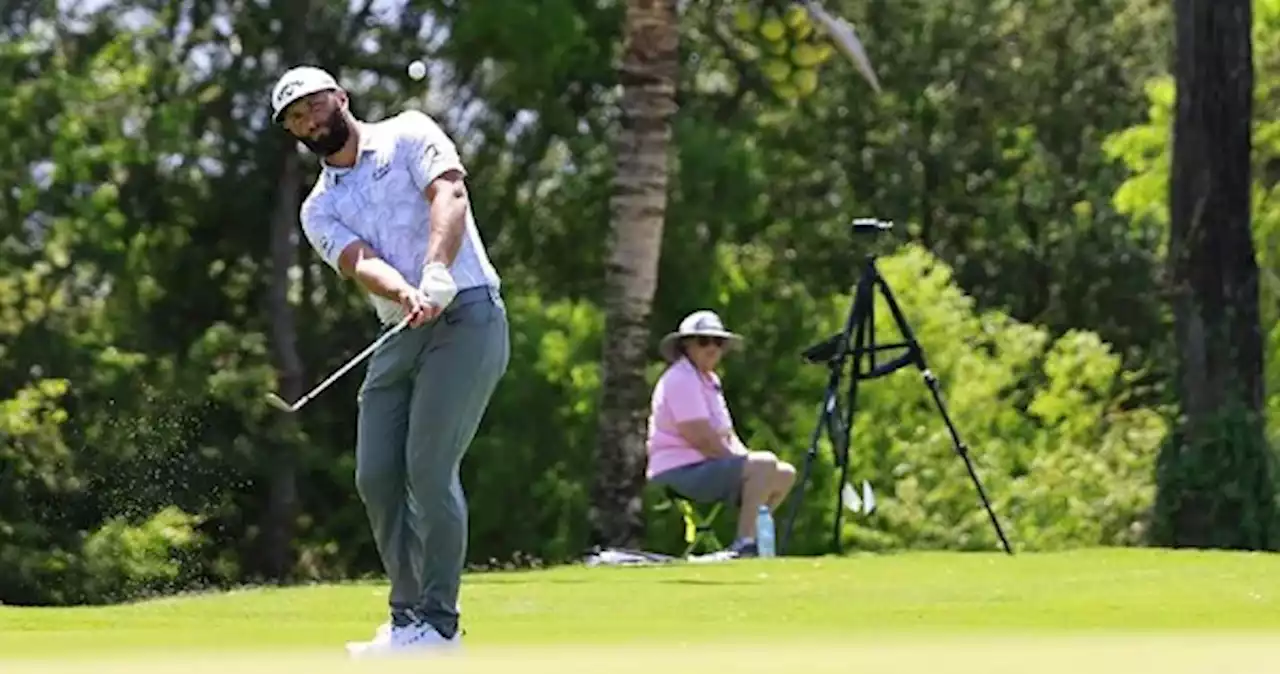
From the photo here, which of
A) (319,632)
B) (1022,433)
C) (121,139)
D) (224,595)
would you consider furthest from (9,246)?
(319,632)

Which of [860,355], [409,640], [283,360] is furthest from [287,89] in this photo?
[283,360]

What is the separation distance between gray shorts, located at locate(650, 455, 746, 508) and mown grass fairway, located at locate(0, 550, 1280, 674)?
102 cm

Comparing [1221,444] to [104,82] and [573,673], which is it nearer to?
[573,673]

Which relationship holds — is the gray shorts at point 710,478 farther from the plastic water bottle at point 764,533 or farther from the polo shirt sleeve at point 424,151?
the polo shirt sleeve at point 424,151

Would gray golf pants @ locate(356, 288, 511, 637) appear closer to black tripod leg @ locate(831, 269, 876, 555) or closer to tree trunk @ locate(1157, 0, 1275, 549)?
black tripod leg @ locate(831, 269, 876, 555)

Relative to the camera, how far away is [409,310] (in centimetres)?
742

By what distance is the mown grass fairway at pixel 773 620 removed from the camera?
19.3 feet

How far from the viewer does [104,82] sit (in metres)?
29.2

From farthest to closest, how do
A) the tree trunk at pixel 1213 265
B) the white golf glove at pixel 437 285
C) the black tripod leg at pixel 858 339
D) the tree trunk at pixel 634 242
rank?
the tree trunk at pixel 634 242
the tree trunk at pixel 1213 265
the black tripod leg at pixel 858 339
the white golf glove at pixel 437 285

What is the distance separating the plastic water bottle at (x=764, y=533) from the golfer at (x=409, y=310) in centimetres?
631

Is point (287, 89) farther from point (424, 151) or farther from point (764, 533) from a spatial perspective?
point (764, 533)

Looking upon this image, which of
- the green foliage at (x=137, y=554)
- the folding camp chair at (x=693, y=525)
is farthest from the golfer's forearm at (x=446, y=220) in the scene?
the green foliage at (x=137, y=554)

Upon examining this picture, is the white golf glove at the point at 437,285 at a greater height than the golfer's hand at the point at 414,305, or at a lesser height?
greater

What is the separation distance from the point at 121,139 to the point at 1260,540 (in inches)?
612
